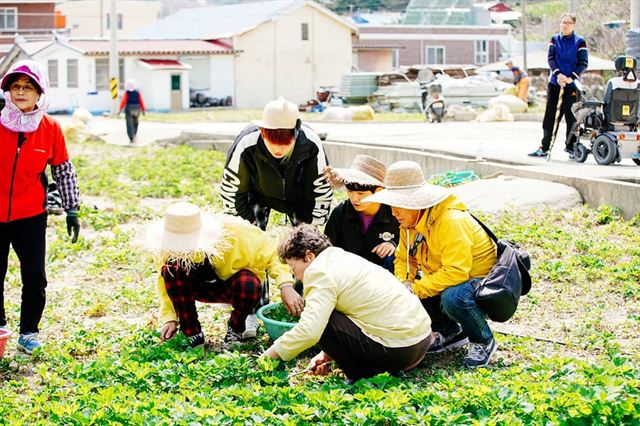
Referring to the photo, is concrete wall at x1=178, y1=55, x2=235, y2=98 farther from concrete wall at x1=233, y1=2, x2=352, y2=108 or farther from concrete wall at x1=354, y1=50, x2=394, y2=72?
concrete wall at x1=354, y1=50, x2=394, y2=72

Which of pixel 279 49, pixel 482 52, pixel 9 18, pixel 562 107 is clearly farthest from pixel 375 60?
pixel 562 107

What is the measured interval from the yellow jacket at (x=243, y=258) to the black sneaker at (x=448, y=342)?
0.90m

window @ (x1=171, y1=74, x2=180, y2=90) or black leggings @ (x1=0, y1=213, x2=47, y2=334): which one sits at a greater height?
window @ (x1=171, y1=74, x2=180, y2=90)

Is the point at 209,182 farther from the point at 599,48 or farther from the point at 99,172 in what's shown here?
the point at 599,48

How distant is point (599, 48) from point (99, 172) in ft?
77.2

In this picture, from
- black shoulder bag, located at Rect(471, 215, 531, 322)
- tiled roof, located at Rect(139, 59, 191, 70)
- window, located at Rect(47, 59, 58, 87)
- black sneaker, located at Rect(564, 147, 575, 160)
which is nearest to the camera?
black shoulder bag, located at Rect(471, 215, 531, 322)

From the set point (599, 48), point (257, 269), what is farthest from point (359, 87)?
point (257, 269)

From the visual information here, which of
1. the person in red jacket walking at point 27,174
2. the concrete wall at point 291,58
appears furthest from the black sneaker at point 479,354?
the concrete wall at point 291,58

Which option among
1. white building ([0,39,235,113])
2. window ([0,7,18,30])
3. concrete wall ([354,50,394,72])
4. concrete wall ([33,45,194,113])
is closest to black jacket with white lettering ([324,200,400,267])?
white building ([0,39,235,113])

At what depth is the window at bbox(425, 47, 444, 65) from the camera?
59.2 m

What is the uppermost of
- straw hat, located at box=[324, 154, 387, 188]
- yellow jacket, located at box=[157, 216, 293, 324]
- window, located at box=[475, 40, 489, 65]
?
window, located at box=[475, 40, 489, 65]

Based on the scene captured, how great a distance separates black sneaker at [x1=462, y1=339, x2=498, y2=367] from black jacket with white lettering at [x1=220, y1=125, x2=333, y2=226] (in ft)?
5.19

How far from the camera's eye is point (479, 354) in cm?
568

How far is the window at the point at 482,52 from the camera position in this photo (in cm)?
6009
